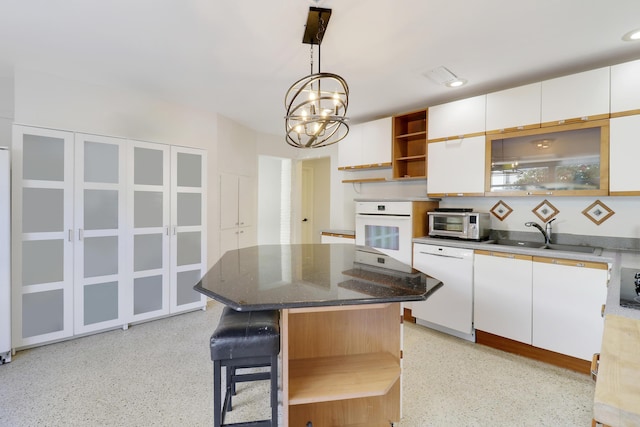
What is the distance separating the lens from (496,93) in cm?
273

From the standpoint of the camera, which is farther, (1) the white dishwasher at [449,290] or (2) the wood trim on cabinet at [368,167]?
(2) the wood trim on cabinet at [368,167]

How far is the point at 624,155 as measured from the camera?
7.11ft

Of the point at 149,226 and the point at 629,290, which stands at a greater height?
the point at 149,226

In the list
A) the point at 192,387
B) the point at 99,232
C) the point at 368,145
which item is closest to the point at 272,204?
the point at 368,145

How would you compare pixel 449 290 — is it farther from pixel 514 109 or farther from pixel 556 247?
pixel 514 109

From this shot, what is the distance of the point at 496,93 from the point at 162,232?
3666 millimetres

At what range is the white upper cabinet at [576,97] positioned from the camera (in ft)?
7.32

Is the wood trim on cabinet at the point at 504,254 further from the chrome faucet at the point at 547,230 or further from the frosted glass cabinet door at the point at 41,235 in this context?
the frosted glass cabinet door at the point at 41,235

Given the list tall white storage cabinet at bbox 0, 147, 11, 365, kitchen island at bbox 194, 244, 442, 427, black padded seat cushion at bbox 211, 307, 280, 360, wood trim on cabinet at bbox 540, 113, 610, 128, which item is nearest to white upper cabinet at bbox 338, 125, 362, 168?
wood trim on cabinet at bbox 540, 113, 610, 128

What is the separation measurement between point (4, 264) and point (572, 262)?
4430 millimetres

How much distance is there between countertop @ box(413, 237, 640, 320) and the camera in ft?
3.58

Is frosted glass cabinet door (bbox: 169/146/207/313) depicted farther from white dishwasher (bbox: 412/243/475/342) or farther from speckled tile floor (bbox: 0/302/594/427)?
white dishwasher (bbox: 412/243/475/342)

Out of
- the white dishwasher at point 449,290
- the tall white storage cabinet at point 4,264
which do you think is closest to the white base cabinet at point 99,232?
the tall white storage cabinet at point 4,264

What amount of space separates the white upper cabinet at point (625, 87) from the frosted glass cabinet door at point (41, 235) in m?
4.52
